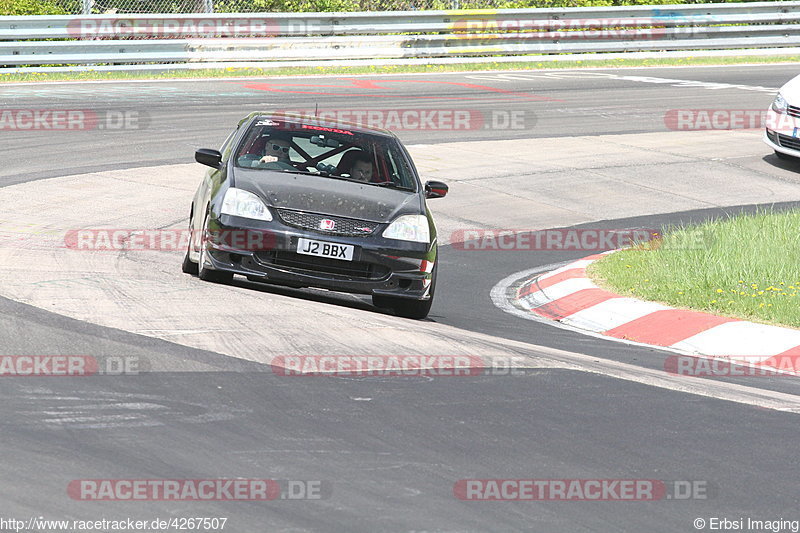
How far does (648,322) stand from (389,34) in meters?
18.2

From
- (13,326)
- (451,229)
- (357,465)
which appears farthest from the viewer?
(451,229)

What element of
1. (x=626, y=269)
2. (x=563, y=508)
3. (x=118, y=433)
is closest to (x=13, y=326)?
(x=118, y=433)

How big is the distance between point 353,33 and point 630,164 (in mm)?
9958

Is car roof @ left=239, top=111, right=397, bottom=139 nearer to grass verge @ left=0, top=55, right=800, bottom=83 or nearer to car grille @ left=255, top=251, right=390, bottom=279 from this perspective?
car grille @ left=255, top=251, right=390, bottom=279

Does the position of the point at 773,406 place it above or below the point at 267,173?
below

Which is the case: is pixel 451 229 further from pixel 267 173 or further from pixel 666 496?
pixel 666 496

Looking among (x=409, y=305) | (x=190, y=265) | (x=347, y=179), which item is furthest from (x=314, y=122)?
(x=409, y=305)

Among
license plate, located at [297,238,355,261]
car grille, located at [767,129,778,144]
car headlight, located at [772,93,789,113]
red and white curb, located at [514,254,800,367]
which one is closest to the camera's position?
red and white curb, located at [514,254,800,367]

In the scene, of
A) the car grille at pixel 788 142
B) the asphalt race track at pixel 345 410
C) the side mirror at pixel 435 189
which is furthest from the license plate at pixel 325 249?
the car grille at pixel 788 142

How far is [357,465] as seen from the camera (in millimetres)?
4945

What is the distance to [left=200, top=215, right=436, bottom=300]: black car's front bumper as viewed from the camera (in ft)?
29.0

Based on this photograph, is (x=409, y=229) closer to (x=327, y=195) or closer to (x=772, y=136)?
Answer: (x=327, y=195)

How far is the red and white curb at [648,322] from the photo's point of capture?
27.0 ft

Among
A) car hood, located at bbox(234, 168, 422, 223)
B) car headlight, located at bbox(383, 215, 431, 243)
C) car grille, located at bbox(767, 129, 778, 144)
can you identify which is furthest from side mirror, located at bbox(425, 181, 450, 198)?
car grille, located at bbox(767, 129, 778, 144)
